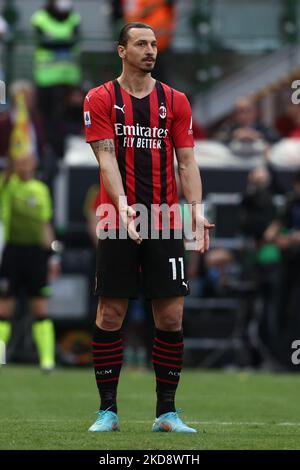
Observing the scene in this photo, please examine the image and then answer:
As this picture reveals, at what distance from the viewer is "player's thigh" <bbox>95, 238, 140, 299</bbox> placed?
7910 mm

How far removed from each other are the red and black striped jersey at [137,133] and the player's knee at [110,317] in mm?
616

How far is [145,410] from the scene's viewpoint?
33.5 feet

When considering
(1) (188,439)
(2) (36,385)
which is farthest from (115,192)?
(2) (36,385)

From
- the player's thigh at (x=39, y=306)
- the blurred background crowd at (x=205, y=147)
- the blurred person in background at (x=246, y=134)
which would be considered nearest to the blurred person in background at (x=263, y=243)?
the blurred background crowd at (x=205, y=147)

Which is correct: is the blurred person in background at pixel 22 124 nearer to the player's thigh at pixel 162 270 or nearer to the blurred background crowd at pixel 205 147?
the blurred background crowd at pixel 205 147

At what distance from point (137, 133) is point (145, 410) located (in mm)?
2957

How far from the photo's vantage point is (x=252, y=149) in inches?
702

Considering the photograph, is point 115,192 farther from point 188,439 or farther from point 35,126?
point 35,126

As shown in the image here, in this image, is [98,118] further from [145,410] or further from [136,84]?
[145,410]

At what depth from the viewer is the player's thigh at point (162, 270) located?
7.94 metres

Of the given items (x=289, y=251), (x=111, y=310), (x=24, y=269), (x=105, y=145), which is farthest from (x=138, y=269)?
(x=289, y=251)

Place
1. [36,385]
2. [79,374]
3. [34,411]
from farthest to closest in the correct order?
Answer: [79,374] < [36,385] < [34,411]
